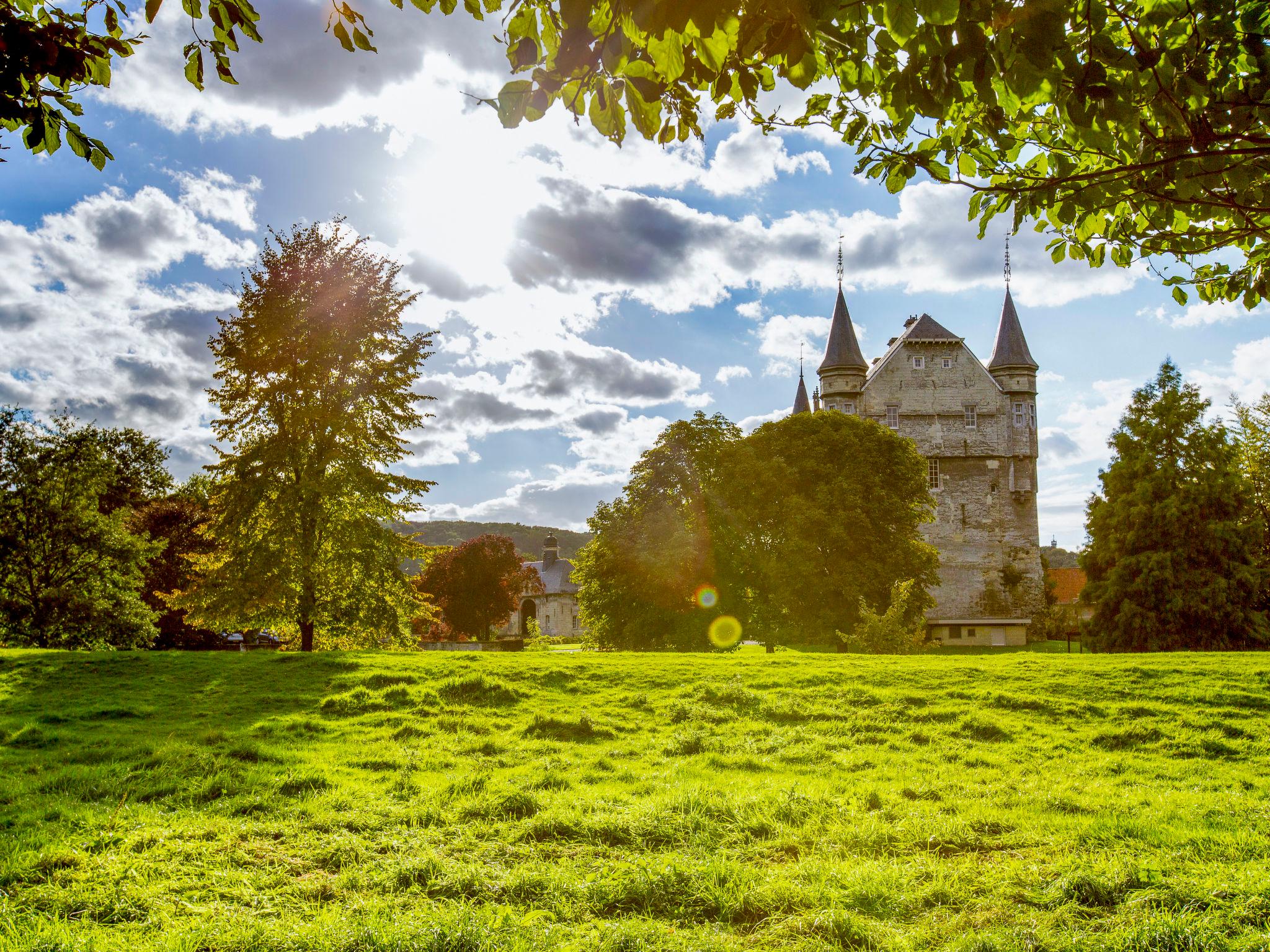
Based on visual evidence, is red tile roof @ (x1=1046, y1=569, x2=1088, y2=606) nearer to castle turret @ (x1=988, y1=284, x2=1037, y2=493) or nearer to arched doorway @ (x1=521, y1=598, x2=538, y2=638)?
castle turret @ (x1=988, y1=284, x2=1037, y2=493)

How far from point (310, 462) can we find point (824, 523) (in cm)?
2319

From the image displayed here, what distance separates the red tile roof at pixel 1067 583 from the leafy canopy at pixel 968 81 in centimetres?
7085

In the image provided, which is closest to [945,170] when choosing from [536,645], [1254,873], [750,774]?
[1254,873]

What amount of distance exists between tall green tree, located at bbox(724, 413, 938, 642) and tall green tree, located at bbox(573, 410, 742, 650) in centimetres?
118

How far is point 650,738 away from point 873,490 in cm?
2864

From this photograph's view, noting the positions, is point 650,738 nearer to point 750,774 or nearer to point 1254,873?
point 750,774

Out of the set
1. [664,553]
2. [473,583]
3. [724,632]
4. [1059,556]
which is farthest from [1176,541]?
[1059,556]

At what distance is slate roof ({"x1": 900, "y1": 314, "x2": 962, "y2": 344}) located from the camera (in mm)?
59031

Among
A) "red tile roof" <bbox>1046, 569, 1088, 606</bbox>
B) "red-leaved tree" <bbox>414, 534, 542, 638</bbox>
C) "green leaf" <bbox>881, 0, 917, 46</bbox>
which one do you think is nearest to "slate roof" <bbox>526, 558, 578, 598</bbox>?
"red-leaved tree" <bbox>414, 534, 542, 638</bbox>

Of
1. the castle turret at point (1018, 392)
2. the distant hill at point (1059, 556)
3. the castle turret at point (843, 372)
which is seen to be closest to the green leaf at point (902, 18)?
the castle turret at point (843, 372)

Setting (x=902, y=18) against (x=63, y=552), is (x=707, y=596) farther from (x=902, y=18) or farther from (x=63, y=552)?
(x=902, y=18)

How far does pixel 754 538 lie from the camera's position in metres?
37.1

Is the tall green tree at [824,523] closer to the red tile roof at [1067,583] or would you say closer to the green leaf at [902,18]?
the green leaf at [902,18]

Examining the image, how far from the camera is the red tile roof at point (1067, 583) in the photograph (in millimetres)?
69625
